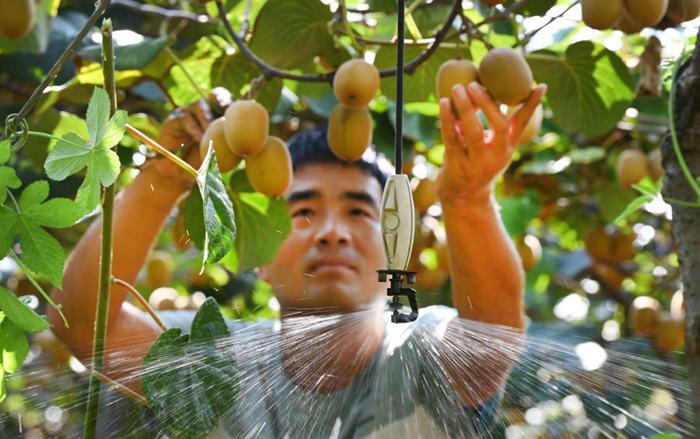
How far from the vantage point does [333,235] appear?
1.51m

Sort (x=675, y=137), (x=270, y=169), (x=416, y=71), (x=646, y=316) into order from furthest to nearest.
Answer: (x=646, y=316) → (x=416, y=71) → (x=270, y=169) → (x=675, y=137)

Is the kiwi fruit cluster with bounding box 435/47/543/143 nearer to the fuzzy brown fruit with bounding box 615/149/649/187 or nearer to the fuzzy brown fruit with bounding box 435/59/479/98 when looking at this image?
the fuzzy brown fruit with bounding box 435/59/479/98

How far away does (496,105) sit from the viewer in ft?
3.70

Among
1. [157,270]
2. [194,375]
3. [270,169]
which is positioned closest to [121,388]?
[194,375]

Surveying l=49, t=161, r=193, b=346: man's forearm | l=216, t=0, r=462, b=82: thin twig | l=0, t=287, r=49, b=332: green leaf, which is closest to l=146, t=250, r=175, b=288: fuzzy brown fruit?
l=49, t=161, r=193, b=346: man's forearm

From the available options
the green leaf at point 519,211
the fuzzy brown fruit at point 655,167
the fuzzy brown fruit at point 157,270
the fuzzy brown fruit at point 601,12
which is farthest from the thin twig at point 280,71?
the fuzzy brown fruit at point 157,270

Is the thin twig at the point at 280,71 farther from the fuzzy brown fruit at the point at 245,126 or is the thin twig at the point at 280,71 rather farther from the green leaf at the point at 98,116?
the green leaf at the point at 98,116

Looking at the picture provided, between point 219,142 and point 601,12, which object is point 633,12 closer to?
point 601,12

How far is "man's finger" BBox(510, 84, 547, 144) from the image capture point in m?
1.11

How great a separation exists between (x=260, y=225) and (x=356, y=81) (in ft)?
0.98

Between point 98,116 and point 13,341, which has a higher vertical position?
point 98,116

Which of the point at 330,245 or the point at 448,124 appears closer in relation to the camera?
the point at 448,124

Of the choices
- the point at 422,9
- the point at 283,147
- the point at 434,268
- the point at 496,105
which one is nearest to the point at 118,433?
the point at 283,147

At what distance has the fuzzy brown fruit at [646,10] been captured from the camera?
3.48 ft
